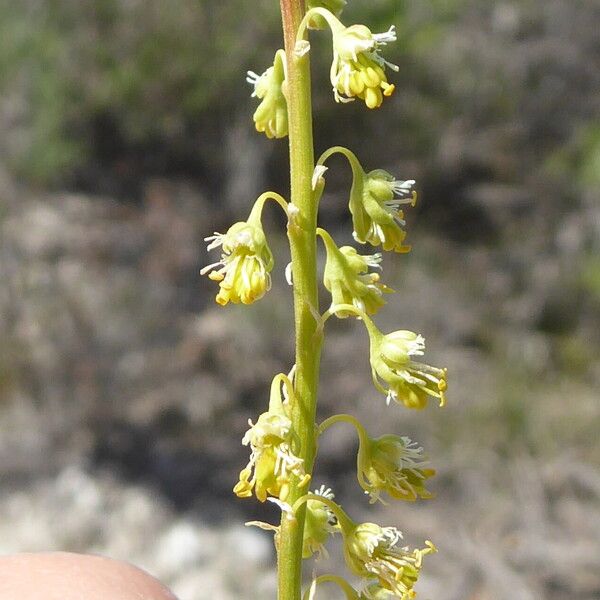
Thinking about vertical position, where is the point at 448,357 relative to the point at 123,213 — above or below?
below

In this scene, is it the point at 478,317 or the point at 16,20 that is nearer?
the point at 478,317

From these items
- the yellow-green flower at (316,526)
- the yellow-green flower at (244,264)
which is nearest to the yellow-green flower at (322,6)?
the yellow-green flower at (244,264)

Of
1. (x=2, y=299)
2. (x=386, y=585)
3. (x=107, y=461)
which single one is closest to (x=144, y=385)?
(x=107, y=461)

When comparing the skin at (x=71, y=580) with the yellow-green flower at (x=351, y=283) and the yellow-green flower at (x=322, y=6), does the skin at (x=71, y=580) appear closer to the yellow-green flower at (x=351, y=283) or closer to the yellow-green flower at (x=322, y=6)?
the yellow-green flower at (x=351, y=283)

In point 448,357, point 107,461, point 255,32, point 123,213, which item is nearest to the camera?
point 107,461

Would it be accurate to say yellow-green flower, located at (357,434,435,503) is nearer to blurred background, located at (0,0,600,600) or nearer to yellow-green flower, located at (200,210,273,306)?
yellow-green flower, located at (200,210,273,306)

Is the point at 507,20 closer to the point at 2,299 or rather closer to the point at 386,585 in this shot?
the point at 2,299
